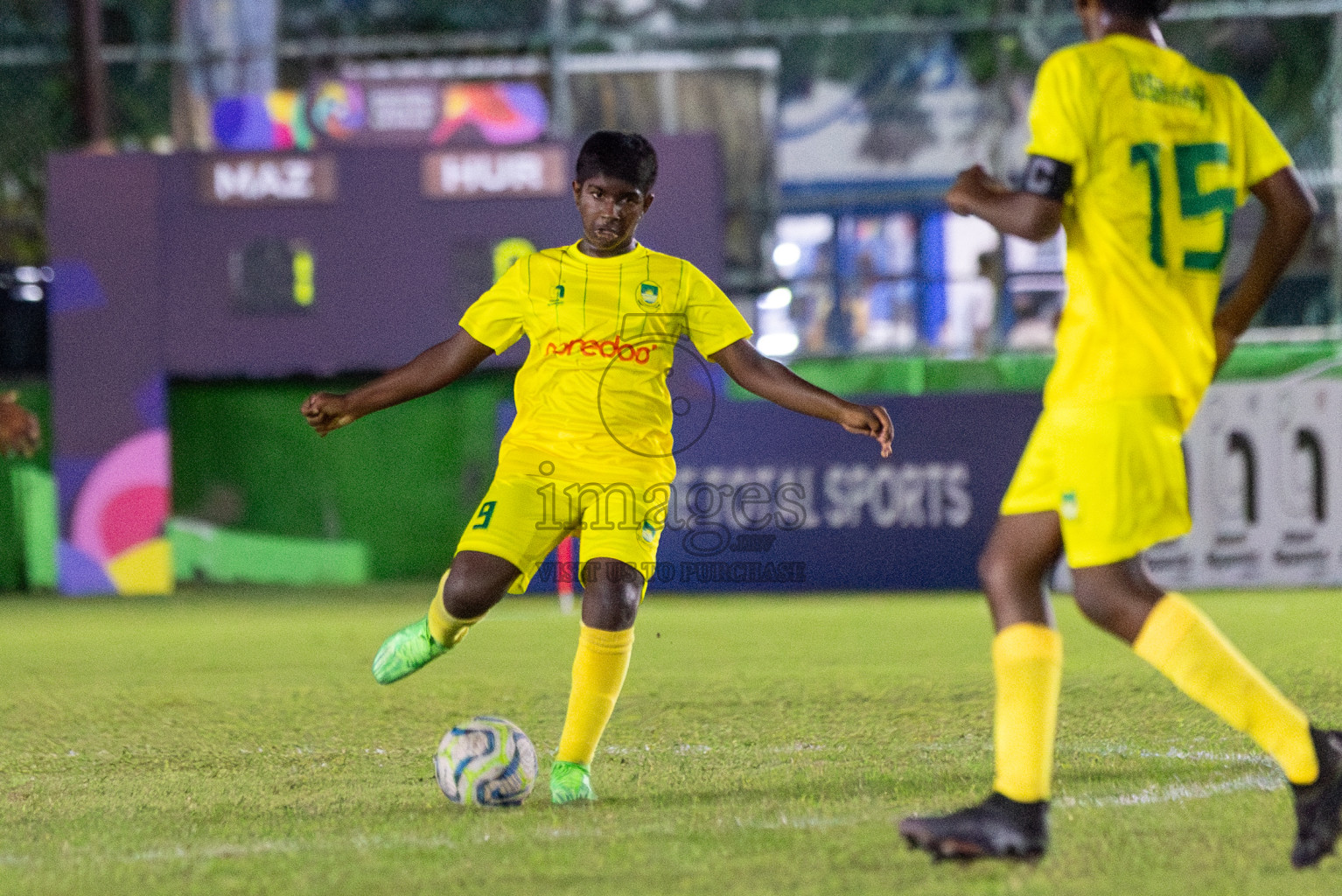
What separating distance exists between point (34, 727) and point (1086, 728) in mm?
3710

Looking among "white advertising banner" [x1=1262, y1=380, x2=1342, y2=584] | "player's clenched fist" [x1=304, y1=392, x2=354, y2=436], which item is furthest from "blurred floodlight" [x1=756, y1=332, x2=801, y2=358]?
"player's clenched fist" [x1=304, y1=392, x2=354, y2=436]

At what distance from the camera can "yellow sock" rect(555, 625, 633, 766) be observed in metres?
4.32

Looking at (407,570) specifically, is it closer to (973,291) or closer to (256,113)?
(256,113)

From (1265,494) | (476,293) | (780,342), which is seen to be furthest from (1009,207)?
(780,342)

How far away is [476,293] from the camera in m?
12.8

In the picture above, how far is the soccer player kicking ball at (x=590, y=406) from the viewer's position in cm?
432

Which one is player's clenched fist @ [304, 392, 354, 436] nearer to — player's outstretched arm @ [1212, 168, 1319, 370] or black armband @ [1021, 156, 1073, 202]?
black armband @ [1021, 156, 1073, 202]

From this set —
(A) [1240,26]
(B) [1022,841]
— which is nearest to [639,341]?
(B) [1022,841]

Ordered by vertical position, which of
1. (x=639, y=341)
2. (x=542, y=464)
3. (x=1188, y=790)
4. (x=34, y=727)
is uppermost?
(x=639, y=341)

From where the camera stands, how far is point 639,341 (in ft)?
14.6

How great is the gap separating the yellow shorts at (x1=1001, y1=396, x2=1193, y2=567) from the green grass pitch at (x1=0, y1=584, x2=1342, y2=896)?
65cm

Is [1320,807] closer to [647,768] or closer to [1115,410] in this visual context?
[1115,410]

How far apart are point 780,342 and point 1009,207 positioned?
32.4ft

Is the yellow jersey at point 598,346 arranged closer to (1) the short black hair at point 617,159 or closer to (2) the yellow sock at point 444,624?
(1) the short black hair at point 617,159
